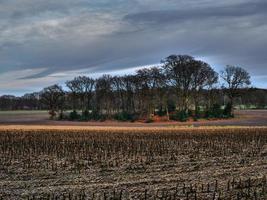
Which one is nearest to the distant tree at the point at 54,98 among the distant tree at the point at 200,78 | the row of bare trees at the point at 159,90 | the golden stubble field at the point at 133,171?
the row of bare trees at the point at 159,90

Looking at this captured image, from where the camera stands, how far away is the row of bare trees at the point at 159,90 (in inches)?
3812

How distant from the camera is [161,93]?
317ft

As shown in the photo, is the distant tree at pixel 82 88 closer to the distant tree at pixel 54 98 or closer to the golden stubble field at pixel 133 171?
the distant tree at pixel 54 98

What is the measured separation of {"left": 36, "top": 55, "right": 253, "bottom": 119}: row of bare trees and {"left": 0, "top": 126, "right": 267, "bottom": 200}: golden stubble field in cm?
6126

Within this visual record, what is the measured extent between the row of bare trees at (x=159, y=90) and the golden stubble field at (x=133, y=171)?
61263 millimetres

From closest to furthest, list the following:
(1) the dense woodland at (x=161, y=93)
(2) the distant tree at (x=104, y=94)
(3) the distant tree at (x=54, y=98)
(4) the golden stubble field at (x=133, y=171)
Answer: (4) the golden stubble field at (x=133, y=171), (1) the dense woodland at (x=161, y=93), (2) the distant tree at (x=104, y=94), (3) the distant tree at (x=54, y=98)

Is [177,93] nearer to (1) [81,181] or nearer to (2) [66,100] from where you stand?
(2) [66,100]

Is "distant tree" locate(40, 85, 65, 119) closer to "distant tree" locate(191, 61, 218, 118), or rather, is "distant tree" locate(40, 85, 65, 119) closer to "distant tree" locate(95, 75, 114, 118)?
"distant tree" locate(95, 75, 114, 118)

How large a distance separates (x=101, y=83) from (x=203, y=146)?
297ft

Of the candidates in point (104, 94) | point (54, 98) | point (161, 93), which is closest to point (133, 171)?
point (161, 93)

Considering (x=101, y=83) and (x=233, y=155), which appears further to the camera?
(x=101, y=83)

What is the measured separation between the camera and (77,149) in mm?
29281

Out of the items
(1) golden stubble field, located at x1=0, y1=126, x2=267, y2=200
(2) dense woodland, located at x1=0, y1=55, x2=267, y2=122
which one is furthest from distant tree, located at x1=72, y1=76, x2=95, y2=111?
(1) golden stubble field, located at x1=0, y1=126, x2=267, y2=200

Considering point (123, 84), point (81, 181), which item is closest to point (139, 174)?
point (81, 181)
